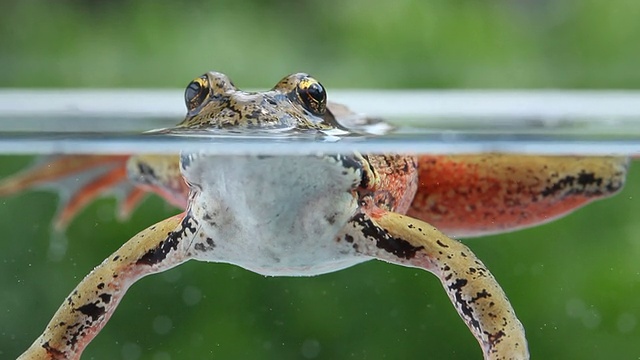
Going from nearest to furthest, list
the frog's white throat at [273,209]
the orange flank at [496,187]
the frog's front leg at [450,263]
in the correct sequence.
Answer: the frog's white throat at [273,209] → the frog's front leg at [450,263] → the orange flank at [496,187]

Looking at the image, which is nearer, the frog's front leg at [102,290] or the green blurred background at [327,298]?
the frog's front leg at [102,290]

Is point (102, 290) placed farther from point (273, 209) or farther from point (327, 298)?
point (327, 298)

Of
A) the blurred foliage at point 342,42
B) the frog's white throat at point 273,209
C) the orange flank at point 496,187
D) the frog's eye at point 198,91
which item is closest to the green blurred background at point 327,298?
the orange flank at point 496,187

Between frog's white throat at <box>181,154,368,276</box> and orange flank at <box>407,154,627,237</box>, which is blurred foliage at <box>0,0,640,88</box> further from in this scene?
frog's white throat at <box>181,154,368,276</box>

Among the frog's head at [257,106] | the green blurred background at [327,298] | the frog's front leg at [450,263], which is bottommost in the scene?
the green blurred background at [327,298]

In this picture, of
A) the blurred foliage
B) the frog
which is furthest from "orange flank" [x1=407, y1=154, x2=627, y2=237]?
the blurred foliage

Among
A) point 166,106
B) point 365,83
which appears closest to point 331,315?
point 166,106

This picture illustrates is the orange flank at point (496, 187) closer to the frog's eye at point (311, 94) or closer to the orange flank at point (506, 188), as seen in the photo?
the orange flank at point (506, 188)
